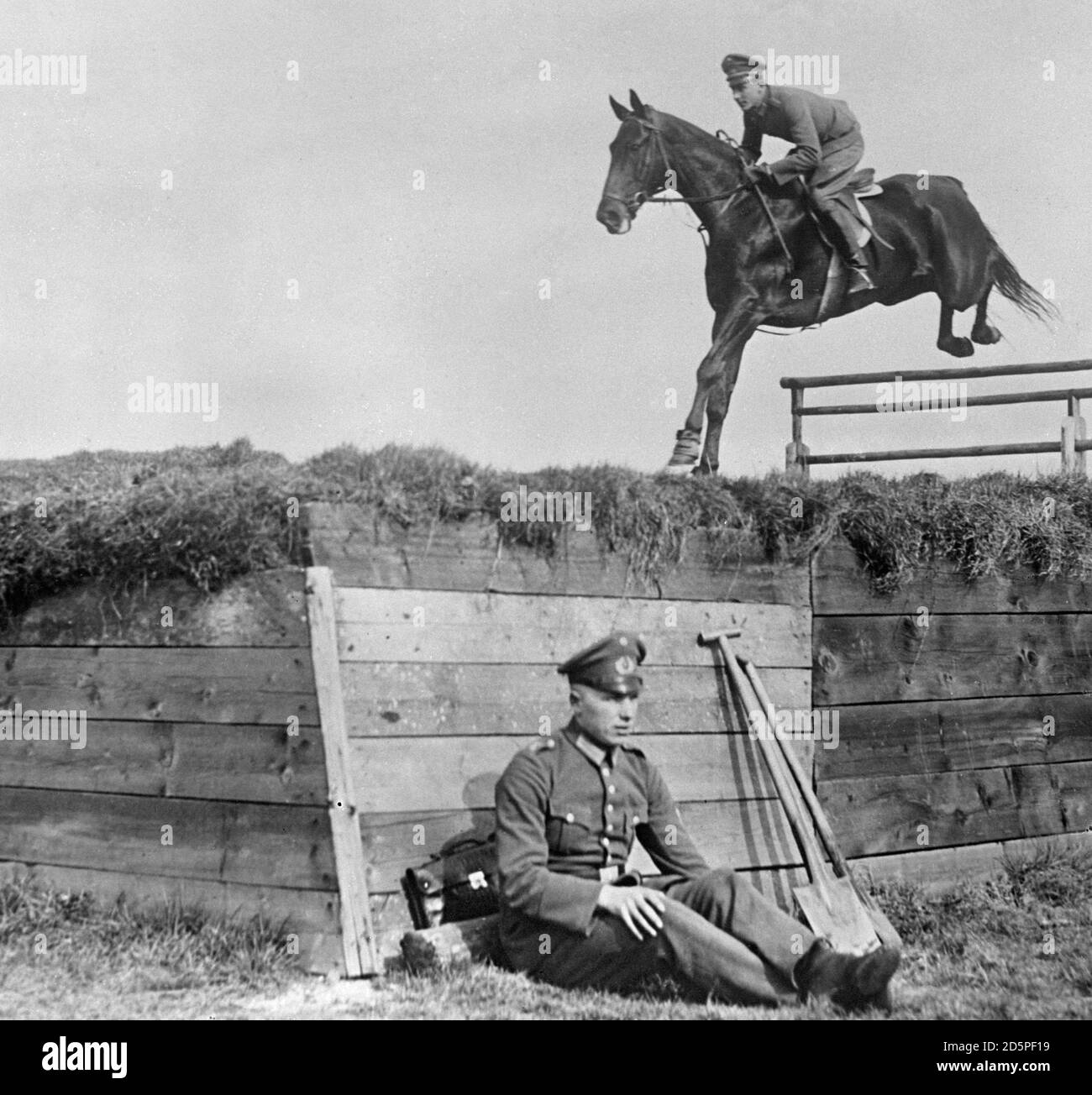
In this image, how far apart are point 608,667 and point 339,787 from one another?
42.9 inches

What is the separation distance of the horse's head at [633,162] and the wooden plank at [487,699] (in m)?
5.96

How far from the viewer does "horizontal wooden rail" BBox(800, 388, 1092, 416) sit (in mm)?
11973

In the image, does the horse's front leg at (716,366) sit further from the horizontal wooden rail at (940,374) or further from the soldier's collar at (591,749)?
the soldier's collar at (591,749)

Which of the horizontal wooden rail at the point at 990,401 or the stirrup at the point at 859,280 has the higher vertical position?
the stirrup at the point at 859,280

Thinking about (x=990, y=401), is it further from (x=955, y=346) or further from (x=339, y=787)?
(x=339, y=787)

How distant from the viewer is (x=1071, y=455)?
38.6 feet

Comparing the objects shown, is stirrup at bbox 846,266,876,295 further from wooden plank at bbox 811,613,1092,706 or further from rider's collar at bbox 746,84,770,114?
wooden plank at bbox 811,613,1092,706

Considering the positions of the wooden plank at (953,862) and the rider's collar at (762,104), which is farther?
the rider's collar at (762,104)

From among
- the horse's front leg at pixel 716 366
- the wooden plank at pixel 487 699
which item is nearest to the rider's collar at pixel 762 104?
the horse's front leg at pixel 716 366

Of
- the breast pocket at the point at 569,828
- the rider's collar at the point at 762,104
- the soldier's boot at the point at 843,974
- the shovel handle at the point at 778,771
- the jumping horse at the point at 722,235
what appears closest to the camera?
the soldier's boot at the point at 843,974

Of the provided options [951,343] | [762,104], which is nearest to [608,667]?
[762,104]

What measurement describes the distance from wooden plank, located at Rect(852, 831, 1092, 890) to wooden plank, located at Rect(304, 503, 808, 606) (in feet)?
4.24

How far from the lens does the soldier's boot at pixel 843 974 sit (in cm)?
418
